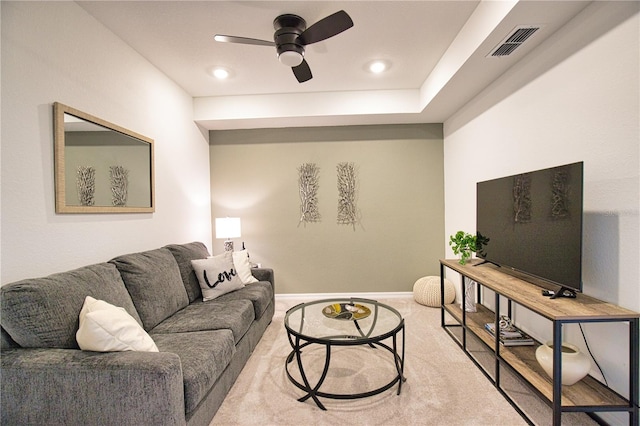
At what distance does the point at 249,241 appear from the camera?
4.13 m

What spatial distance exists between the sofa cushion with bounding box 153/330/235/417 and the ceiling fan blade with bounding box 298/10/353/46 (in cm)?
217

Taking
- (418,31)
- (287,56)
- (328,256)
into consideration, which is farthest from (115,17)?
(328,256)

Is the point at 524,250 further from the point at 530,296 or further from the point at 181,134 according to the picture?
the point at 181,134

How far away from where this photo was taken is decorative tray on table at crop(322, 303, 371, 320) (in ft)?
7.26

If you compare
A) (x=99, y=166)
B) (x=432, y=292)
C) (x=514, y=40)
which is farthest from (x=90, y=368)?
(x=432, y=292)

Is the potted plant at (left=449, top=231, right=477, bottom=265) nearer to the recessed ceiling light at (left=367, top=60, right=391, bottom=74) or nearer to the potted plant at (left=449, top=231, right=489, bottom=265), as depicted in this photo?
the potted plant at (left=449, top=231, right=489, bottom=265)

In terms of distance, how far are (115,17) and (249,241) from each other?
2.78 m

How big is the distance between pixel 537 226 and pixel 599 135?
631 millimetres

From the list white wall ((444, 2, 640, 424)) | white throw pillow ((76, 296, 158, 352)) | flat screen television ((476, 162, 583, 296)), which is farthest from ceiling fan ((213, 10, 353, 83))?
white throw pillow ((76, 296, 158, 352))

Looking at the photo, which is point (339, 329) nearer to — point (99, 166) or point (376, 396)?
point (376, 396)

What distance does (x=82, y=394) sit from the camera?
1271 millimetres

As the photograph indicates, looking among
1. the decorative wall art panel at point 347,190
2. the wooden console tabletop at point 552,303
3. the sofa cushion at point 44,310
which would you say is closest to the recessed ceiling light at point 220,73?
the decorative wall art panel at point 347,190

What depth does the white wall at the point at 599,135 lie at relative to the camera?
1.53 meters

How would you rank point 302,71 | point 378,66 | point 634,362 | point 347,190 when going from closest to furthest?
1. point 634,362
2. point 302,71
3. point 378,66
4. point 347,190
